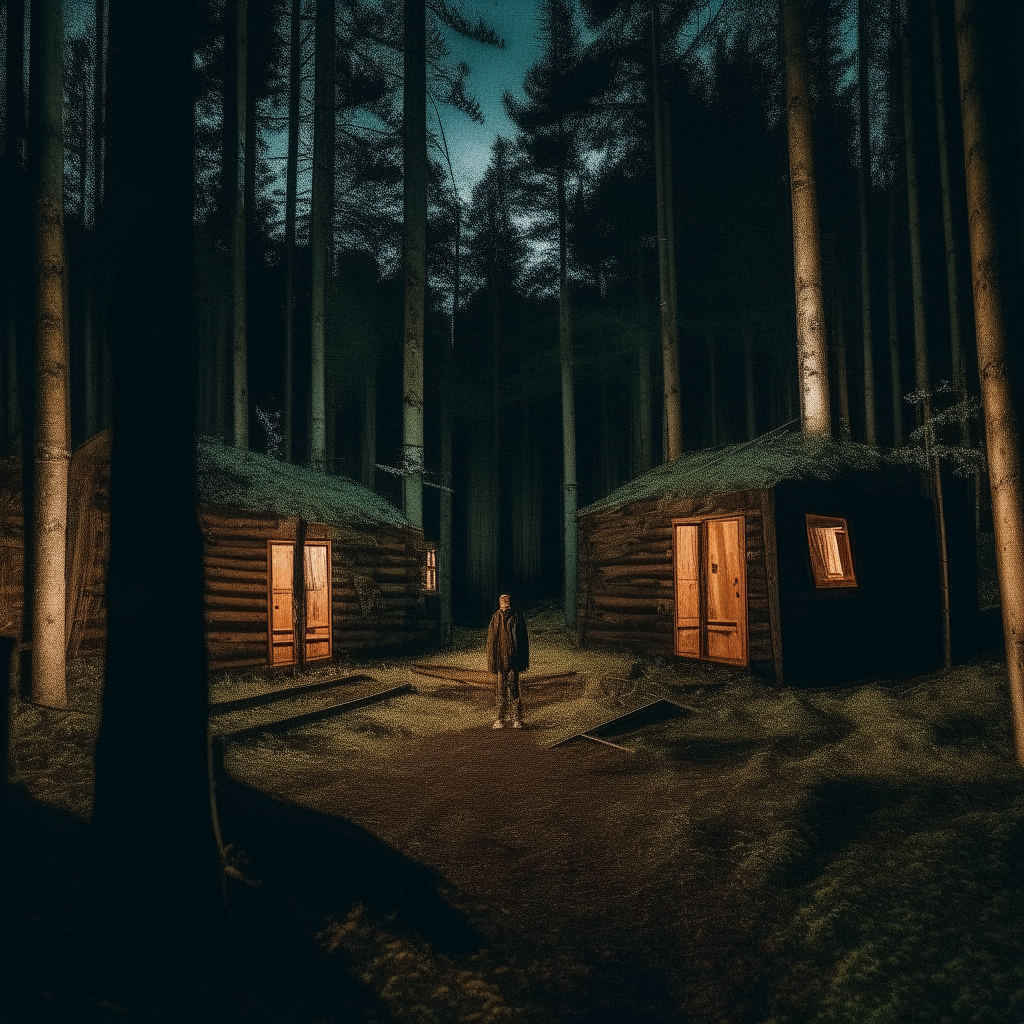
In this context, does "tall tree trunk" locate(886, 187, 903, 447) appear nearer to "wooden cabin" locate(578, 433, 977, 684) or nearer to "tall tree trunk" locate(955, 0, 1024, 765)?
"wooden cabin" locate(578, 433, 977, 684)

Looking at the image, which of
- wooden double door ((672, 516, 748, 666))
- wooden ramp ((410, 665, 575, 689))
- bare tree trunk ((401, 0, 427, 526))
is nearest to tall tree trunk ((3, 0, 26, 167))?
bare tree trunk ((401, 0, 427, 526))

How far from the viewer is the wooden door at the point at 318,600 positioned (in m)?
13.2

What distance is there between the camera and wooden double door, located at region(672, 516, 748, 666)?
11.6 metres

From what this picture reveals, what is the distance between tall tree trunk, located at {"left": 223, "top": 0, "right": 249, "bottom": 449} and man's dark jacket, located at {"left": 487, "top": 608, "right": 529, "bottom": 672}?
1135 centimetres

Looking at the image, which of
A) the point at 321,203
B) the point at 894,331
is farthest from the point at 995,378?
the point at 894,331

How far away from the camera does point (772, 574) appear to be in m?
10.7

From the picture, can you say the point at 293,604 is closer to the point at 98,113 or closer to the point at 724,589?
the point at 724,589

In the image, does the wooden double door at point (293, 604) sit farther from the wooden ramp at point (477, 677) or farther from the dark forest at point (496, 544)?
the wooden ramp at point (477, 677)

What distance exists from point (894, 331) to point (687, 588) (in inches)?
551

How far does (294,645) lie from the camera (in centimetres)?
1249

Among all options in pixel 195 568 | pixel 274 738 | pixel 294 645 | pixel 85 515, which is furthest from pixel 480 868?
pixel 85 515

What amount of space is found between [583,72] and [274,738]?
20629 millimetres

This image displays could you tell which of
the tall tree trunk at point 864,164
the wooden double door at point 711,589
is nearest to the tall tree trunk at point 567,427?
the wooden double door at point 711,589

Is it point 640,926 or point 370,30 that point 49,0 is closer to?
point 640,926
